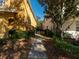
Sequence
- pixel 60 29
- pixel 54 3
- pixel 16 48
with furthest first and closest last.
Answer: pixel 60 29 → pixel 54 3 → pixel 16 48

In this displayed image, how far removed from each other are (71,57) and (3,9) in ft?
36.9

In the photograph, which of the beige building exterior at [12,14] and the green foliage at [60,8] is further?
the beige building exterior at [12,14]

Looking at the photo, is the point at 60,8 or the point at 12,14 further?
the point at 12,14

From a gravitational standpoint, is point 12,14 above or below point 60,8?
below

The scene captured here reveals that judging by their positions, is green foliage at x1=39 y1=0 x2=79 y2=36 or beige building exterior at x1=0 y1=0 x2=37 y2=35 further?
beige building exterior at x1=0 y1=0 x2=37 y2=35

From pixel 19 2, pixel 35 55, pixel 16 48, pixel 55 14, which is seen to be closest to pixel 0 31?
pixel 19 2

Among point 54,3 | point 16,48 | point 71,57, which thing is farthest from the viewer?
point 54,3

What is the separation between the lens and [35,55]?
527 inches

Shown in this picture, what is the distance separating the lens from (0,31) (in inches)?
871

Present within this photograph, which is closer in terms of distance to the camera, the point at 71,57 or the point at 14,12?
the point at 71,57

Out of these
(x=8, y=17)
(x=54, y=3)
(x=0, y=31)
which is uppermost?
(x=54, y=3)

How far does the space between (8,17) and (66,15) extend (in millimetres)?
6189

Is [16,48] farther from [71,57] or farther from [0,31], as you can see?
[0,31]

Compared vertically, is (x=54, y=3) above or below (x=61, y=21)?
above
